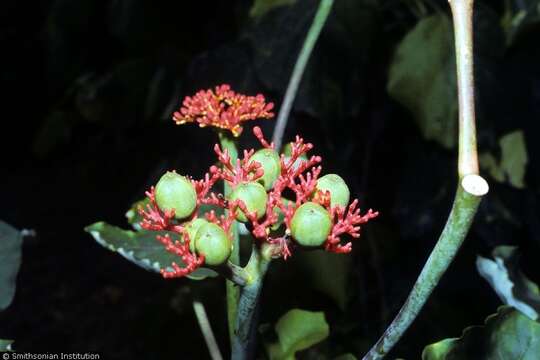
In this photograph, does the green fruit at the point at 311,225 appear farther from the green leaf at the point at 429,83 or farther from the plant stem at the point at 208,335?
the green leaf at the point at 429,83

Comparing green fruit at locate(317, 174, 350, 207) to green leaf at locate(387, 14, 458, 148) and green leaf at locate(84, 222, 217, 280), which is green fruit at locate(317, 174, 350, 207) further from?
green leaf at locate(387, 14, 458, 148)

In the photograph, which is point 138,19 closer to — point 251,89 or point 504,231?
point 251,89

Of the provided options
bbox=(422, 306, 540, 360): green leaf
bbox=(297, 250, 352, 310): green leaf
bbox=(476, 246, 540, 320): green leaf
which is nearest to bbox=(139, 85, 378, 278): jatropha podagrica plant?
bbox=(422, 306, 540, 360): green leaf

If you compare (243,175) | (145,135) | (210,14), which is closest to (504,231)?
(243,175)

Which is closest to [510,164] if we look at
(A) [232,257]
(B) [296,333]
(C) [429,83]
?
(C) [429,83]

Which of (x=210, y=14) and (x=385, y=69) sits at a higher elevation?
(x=210, y=14)

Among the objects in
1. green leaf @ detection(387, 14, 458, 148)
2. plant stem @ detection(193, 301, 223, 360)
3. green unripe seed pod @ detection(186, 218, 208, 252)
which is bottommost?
plant stem @ detection(193, 301, 223, 360)
